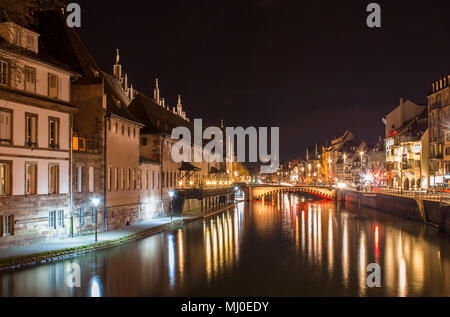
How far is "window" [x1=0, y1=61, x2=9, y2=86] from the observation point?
Answer: 94.2 ft

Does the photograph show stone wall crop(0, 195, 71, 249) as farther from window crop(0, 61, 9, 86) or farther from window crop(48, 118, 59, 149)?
window crop(0, 61, 9, 86)

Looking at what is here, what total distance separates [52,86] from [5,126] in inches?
207

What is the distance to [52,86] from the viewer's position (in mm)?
33156

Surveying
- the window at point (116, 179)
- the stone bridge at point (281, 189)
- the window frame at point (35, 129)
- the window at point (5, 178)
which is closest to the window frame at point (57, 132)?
the window frame at point (35, 129)

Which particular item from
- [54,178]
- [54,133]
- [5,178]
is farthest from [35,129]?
[5,178]

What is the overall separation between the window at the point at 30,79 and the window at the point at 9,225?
27.4 ft

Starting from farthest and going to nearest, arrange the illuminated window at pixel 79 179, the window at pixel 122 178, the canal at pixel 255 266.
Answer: the window at pixel 122 178, the illuminated window at pixel 79 179, the canal at pixel 255 266

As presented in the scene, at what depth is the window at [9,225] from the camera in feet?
94.5

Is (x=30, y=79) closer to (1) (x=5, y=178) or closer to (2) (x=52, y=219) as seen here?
(1) (x=5, y=178)

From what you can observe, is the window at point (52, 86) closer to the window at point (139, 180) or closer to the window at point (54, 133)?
the window at point (54, 133)

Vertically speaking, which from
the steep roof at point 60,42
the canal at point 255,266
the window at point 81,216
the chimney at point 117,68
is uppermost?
the chimney at point 117,68

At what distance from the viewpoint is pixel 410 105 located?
102438mm

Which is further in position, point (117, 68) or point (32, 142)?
point (117, 68)

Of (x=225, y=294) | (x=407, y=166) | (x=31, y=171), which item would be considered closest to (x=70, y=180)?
(x=31, y=171)
